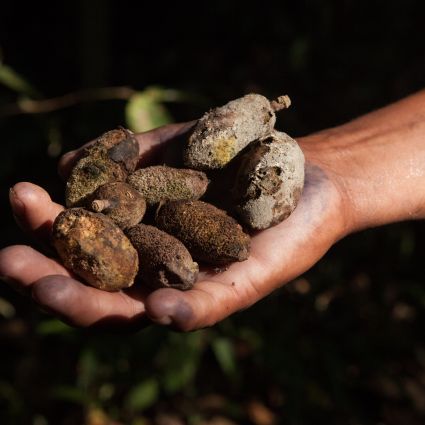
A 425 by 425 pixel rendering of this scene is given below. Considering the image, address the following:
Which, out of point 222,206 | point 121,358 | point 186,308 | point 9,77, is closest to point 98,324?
point 186,308

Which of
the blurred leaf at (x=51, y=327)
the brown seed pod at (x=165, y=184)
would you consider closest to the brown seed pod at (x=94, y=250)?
the brown seed pod at (x=165, y=184)

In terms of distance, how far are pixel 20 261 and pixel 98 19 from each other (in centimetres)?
311

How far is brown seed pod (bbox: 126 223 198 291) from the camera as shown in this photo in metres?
2.11

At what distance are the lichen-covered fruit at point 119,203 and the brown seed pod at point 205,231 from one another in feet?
0.32

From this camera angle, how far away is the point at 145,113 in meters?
3.08

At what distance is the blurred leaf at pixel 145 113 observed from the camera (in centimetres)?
303

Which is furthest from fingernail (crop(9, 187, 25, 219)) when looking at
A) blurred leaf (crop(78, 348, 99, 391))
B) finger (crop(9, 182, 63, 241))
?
blurred leaf (crop(78, 348, 99, 391))

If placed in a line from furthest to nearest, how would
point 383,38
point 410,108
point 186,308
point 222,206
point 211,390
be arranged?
1. point 383,38
2. point 211,390
3. point 410,108
4. point 222,206
5. point 186,308

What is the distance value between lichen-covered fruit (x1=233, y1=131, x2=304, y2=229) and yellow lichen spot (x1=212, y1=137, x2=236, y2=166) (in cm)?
16

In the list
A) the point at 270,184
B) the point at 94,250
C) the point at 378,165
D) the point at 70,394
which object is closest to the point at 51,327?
the point at 70,394

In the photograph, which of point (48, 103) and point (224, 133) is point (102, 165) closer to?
point (224, 133)

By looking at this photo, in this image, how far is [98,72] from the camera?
461cm

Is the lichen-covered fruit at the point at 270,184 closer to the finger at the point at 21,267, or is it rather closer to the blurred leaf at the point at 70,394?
A: the finger at the point at 21,267

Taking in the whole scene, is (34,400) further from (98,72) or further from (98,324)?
(98,72)
